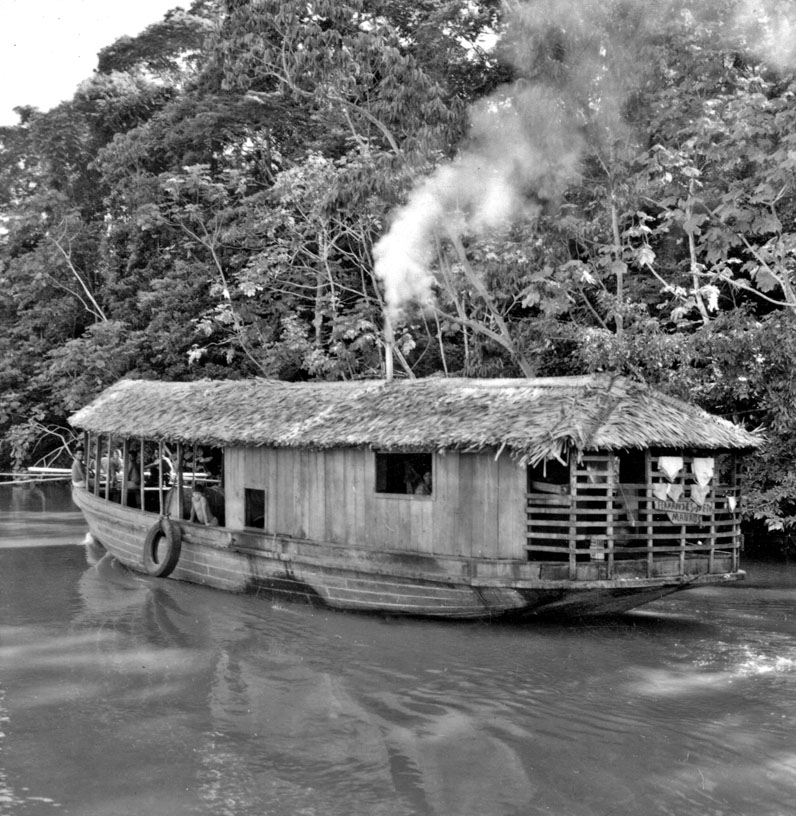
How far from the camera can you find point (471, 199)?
17.3m

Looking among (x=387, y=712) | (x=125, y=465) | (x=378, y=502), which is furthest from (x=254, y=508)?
(x=387, y=712)

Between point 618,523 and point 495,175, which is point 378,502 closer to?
point 618,523

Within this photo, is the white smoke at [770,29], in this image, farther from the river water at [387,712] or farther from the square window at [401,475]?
the square window at [401,475]

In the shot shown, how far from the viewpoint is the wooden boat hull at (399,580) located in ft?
32.4

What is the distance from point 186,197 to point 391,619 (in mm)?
15034

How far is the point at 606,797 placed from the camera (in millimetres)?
6242

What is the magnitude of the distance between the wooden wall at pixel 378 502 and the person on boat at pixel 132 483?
324 cm

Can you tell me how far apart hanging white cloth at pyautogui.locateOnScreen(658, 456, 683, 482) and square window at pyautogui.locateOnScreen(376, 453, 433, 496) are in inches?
108

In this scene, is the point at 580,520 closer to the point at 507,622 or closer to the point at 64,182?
the point at 507,622

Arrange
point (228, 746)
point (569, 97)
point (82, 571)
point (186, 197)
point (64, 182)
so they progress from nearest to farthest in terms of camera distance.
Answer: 1. point (228, 746)
2. point (82, 571)
3. point (569, 97)
4. point (186, 197)
5. point (64, 182)

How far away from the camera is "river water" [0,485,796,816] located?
630 centimetres

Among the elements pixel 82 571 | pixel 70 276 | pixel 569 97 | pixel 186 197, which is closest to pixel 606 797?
pixel 82 571

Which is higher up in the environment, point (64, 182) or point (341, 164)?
point (64, 182)

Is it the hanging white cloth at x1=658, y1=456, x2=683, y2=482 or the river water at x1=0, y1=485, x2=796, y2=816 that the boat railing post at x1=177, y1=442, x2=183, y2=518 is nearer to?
the river water at x1=0, y1=485, x2=796, y2=816
